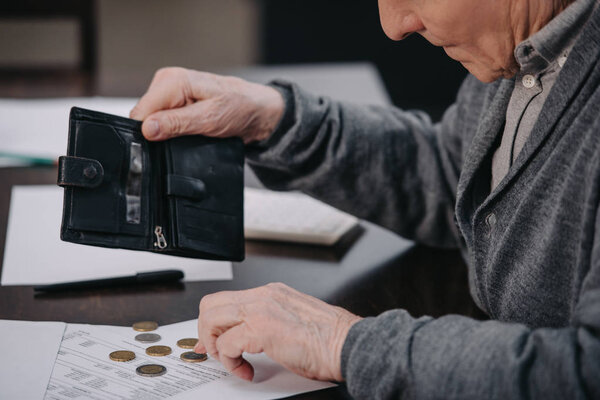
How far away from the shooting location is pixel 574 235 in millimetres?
827

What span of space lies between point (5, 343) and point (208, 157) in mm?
393

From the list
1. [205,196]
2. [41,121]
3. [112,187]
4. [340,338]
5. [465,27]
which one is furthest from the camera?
[41,121]

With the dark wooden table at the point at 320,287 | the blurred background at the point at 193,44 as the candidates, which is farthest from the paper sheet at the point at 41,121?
the dark wooden table at the point at 320,287

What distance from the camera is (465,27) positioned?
0.93m

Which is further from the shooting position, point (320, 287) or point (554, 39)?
point (320, 287)

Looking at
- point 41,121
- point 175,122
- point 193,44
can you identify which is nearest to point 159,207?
point 175,122

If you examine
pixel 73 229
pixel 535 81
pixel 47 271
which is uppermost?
pixel 535 81

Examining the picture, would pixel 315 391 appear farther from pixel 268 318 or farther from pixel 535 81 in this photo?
pixel 535 81

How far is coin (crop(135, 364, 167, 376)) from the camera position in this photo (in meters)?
0.87

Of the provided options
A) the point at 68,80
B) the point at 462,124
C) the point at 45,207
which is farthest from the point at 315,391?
the point at 68,80

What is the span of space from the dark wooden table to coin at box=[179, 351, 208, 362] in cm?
10

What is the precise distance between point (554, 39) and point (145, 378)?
589 mm

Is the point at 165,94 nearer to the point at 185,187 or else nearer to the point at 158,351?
the point at 185,187

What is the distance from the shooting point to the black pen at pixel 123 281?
3.57 ft
